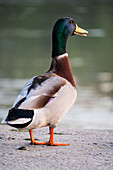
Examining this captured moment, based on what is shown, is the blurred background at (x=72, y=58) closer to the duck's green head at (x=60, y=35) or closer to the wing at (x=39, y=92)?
the duck's green head at (x=60, y=35)

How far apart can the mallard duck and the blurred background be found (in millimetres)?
4345

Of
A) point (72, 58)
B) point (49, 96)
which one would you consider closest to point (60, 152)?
point (49, 96)

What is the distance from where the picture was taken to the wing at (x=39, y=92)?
16.4 ft

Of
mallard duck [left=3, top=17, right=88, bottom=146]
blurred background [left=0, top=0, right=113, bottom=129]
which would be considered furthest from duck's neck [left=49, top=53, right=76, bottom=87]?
blurred background [left=0, top=0, right=113, bottom=129]

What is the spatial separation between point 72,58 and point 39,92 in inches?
564

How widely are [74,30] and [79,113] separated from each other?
18.8 feet

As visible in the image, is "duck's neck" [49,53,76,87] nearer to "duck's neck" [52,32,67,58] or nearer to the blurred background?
"duck's neck" [52,32,67,58]

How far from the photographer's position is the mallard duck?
4.95 metres

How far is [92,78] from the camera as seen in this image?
15.8 m

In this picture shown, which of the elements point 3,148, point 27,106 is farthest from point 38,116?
point 3,148

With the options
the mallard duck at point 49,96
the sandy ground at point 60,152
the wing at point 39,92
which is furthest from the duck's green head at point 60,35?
the sandy ground at point 60,152

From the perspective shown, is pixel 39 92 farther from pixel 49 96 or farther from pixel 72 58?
pixel 72 58

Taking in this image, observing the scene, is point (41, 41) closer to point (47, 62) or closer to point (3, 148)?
point (47, 62)

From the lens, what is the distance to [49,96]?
203 inches
